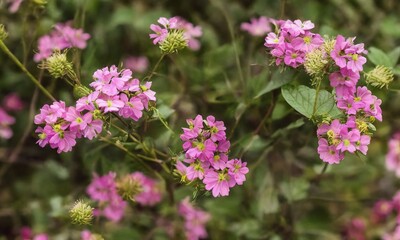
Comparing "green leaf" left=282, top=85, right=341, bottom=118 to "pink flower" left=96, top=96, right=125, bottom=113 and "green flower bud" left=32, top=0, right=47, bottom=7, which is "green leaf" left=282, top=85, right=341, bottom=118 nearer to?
"pink flower" left=96, top=96, right=125, bottom=113

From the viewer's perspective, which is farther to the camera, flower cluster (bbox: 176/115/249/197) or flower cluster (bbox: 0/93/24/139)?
flower cluster (bbox: 0/93/24/139)

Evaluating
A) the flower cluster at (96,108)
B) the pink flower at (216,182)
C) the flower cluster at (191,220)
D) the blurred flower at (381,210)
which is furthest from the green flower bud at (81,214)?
the blurred flower at (381,210)

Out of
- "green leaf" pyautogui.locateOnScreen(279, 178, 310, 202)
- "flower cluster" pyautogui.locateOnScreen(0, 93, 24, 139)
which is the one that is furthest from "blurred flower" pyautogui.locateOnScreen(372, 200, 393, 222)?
"flower cluster" pyautogui.locateOnScreen(0, 93, 24, 139)

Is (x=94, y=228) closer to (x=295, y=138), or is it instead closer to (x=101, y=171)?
(x=101, y=171)

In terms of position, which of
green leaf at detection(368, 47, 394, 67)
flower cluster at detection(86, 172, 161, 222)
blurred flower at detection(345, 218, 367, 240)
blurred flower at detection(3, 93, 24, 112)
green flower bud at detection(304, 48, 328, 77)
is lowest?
flower cluster at detection(86, 172, 161, 222)

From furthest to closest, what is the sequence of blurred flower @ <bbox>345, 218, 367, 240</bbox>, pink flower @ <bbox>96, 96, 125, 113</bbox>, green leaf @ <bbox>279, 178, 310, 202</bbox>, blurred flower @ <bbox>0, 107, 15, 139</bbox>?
blurred flower @ <bbox>345, 218, 367, 240</bbox> → blurred flower @ <bbox>0, 107, 15, 139</bbox> → green leaf @ <bbox>279, 178, 310, 202</bbox> → pink flower @ <bbox>96, 96, 125, 113</bbox>

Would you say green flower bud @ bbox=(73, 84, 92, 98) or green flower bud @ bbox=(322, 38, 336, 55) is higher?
green flower bud @ bbox=(322, 38, 336, 55)

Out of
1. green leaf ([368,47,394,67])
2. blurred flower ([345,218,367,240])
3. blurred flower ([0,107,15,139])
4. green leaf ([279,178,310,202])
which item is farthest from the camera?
blurred flower ([345,218,367,240])

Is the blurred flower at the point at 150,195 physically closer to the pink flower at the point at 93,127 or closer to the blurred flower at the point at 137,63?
the blurred flower at the point at 137,63
